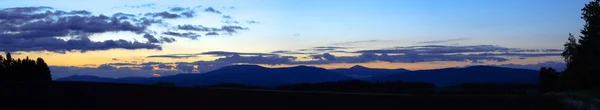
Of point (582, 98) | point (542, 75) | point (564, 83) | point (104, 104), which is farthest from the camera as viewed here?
point (542, 75)

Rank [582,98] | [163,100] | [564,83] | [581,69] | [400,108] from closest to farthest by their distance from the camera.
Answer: [163,100] → [400,108] → [582,98] → [581,69] → [564,83]

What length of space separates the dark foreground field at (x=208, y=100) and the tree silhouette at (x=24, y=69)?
71.0 meters

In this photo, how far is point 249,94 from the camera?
1661 inches

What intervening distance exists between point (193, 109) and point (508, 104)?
2131 centimetres

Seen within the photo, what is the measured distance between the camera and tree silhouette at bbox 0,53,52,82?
103438 mm

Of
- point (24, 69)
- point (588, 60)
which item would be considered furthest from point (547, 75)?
point (24, 69)

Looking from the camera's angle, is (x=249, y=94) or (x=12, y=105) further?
(x=249, y=94)

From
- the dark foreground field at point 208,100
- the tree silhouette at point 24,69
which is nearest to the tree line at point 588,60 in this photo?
the dark foreground field at point 208,100

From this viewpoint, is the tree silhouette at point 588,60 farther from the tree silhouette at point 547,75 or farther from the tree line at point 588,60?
the tree silhouette at point 547,75

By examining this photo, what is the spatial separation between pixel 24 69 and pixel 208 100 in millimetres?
81494

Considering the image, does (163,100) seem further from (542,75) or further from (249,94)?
(542,75)

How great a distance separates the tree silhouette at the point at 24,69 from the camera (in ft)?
339

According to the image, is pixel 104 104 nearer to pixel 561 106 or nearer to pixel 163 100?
pixel 163 100

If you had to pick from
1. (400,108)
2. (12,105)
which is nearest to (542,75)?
(400,108)
